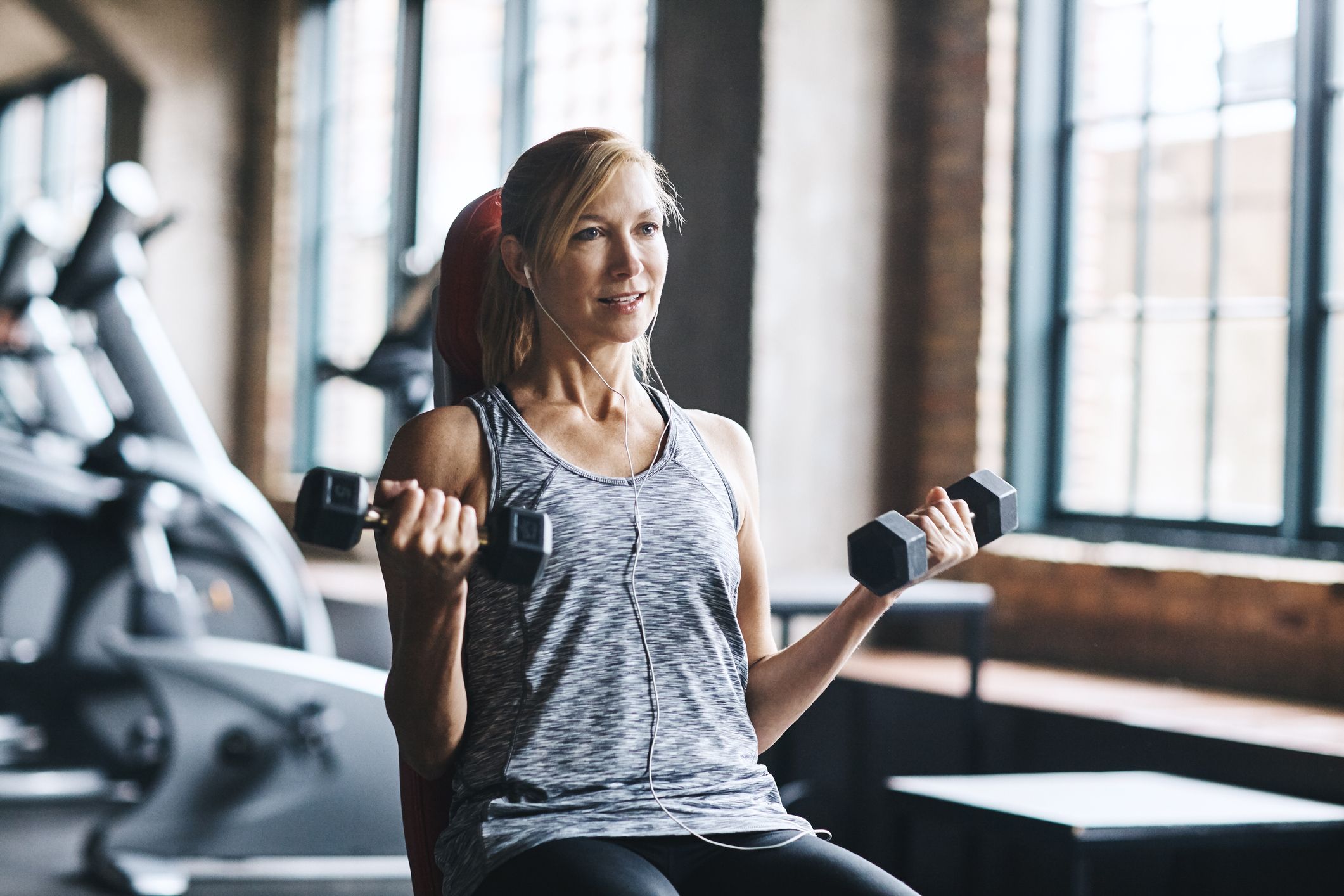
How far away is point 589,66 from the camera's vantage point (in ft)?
16.1

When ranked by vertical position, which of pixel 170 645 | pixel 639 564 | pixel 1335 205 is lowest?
pixel 170 645

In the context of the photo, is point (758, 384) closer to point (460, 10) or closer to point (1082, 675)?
point (1082, 675)

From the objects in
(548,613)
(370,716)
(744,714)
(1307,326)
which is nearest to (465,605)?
(548,613)

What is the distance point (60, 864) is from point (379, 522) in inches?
101

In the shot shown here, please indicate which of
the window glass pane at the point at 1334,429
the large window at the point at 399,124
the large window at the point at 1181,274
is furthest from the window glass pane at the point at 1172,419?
the large window at the point at 399,124

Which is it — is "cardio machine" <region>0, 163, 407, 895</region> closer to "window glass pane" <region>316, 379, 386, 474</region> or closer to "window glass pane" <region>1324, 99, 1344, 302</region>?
"window glass pane" <region>316, 379, 386, 474</region>

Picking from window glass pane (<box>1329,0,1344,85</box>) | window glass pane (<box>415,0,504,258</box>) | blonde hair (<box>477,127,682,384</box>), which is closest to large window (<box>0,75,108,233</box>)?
window glass pane (<box>415,0,504,258</box>)

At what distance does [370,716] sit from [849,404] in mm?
1504

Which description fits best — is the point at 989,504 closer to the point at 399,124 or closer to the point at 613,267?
the point at 613,267

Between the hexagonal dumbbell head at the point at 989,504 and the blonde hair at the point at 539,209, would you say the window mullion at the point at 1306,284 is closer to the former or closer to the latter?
the hexagonal dumbbell head at the point at 989,504

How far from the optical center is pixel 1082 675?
3.30 metres

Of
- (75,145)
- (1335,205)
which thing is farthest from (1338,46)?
(75,145)

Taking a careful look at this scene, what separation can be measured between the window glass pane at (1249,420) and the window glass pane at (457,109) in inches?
119

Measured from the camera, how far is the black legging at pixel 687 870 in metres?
1.13
